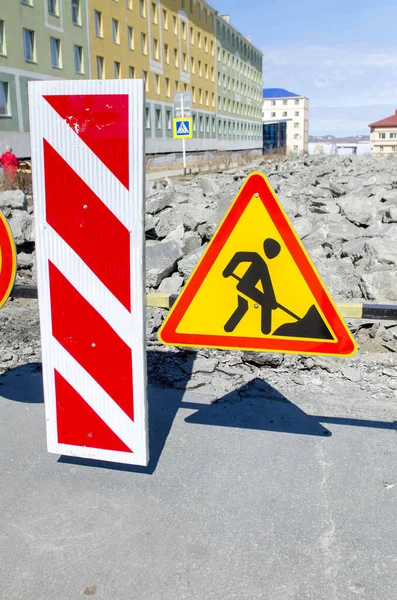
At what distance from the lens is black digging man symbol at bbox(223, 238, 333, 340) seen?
2.78m

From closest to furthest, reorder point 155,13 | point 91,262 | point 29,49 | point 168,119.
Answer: point 91,262 → point 29,49 → point 155,13 → point 168,119

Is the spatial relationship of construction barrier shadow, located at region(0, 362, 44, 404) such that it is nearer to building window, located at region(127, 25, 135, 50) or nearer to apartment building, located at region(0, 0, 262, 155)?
apartment building, located at region(0, 0, 262, 155)

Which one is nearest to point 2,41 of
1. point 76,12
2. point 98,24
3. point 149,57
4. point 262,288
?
point 76,12

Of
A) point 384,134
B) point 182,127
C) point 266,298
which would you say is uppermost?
point 384,134

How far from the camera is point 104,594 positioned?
215 cm

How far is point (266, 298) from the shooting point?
2803 mm

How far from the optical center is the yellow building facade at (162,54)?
42.5 metres

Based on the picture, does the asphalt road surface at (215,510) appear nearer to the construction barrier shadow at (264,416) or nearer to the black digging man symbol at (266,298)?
the construction barrier shadow at (264,416)

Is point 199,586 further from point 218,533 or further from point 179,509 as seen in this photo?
point 179,509

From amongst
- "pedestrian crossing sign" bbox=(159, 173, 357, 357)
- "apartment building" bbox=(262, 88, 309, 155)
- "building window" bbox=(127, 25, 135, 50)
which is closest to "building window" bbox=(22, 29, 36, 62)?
"building window" bbox=(127, 25, 135, 50)

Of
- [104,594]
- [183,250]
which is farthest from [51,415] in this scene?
[183,250]

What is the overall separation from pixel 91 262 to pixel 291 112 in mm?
133583

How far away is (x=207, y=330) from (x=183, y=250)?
4663 millimetres

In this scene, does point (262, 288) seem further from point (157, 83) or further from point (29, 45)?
point (157, 83)
